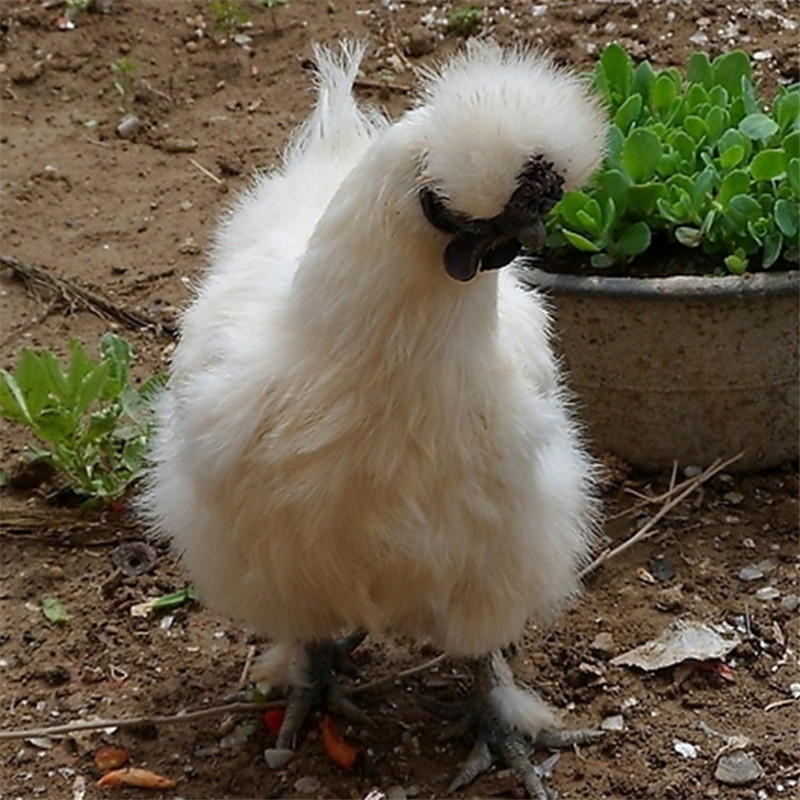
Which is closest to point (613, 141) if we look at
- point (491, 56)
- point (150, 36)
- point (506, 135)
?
point (491, 56)

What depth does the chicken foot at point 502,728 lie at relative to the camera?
9.68 feet

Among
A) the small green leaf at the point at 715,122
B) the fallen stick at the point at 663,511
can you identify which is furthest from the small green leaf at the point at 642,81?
the fallen stick at the point at 663,511

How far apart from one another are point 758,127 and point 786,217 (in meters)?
0.30

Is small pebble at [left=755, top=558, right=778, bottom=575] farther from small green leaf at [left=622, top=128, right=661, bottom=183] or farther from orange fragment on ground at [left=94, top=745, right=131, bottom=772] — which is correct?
orange fragment on ground at [left=94, top=745, right=131, bottom=772]

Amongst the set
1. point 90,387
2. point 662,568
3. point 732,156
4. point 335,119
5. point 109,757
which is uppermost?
point 335,119

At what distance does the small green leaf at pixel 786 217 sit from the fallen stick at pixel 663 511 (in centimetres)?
64

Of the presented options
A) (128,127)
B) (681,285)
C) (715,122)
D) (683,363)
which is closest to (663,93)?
(715,122)

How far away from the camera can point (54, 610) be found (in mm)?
3359

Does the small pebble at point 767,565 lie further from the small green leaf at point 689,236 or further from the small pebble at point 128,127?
the small pebble at point 128,127

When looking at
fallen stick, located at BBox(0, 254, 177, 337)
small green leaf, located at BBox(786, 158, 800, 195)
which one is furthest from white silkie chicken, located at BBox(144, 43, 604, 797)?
fallen stick, located at BBox(0, 254, 177, 337)

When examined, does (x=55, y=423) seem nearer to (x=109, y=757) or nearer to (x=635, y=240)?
(x=109, y=757)

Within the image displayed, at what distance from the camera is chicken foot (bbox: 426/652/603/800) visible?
295 cm

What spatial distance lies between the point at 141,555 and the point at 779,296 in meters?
1.73

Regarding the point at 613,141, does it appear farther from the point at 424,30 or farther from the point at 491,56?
the point at 424,30
